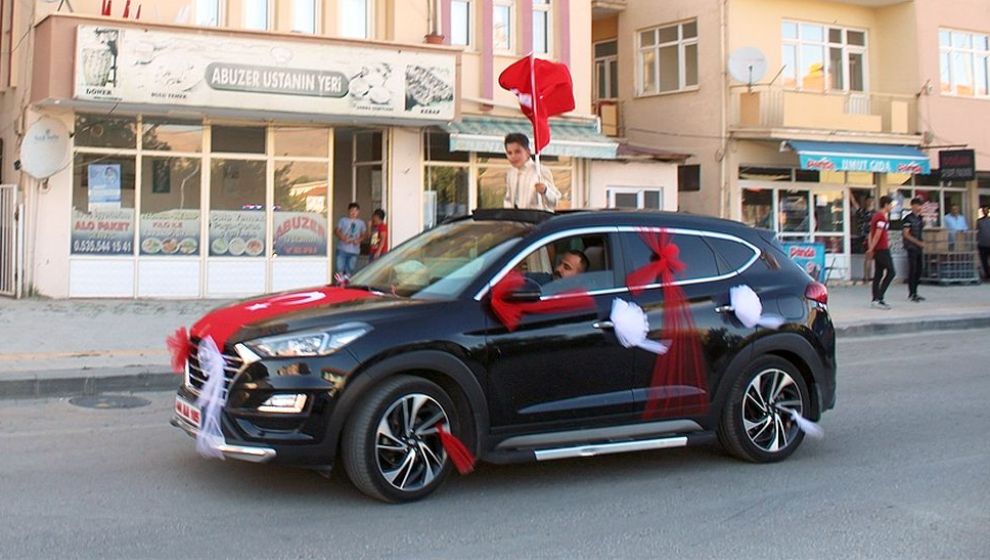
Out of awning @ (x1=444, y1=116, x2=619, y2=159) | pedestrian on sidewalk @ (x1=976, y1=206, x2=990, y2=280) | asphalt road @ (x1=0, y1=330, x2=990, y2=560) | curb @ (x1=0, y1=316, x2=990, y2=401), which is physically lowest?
asphalt road @ (x1=0, y1=330, x2=990, y2=560)

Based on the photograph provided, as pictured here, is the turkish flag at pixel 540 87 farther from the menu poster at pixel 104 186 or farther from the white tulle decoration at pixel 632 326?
the menu poster at pixel 104 186

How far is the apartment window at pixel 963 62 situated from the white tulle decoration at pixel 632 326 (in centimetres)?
2099

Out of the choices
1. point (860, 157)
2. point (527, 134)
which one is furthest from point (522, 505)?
point (860, 157)

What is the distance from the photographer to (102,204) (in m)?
15.7

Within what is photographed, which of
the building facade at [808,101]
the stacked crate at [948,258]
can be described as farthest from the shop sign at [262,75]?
the stacked crate at [948,258]

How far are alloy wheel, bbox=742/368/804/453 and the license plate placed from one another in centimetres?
340

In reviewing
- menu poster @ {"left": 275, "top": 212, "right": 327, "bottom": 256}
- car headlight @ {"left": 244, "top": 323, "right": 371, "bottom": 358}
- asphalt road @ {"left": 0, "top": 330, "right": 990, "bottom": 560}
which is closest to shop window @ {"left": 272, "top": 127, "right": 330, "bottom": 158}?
menu poster @ {"left": 275, "top": 212, "right": 327, "bottom": 256}

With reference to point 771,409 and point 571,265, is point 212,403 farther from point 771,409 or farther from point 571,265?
point 771,409

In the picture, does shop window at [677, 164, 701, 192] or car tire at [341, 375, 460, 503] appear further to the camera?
shop window at [677, 164, 701, 192]

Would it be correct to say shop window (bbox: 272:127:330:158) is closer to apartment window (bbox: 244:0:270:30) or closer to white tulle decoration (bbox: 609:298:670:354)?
apartment window (bbox: 244:0:270:30)

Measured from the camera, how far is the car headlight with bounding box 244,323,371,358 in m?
5.28

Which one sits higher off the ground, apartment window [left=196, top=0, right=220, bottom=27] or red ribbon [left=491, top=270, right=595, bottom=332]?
apartment window [left=196, top=0, right=220, bottom=27]

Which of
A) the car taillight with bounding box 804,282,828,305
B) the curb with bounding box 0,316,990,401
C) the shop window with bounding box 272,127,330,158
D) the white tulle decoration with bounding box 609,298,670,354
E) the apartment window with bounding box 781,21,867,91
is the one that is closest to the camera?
the white tulle decoration with bounding box 609,298,670,354

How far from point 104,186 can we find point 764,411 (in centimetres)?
1234
